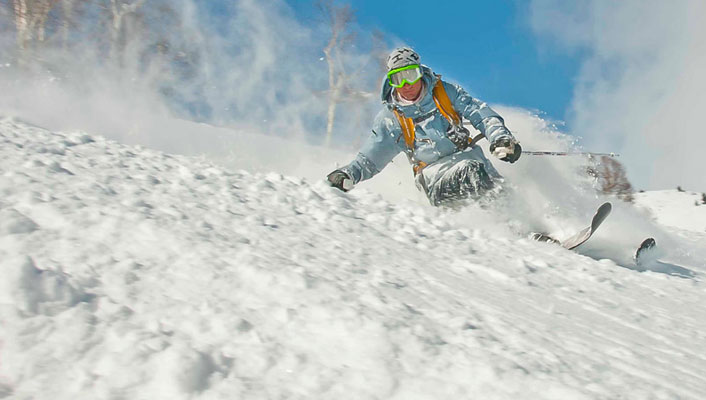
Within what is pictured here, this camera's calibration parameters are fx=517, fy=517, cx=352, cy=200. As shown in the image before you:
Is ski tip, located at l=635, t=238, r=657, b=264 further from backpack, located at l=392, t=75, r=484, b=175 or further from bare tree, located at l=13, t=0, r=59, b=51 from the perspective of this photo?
bare tree, located at l=13, t=0, r=59, b=51

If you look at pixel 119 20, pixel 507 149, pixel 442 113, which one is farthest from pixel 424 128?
pixel 119 20

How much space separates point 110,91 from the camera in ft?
37.4

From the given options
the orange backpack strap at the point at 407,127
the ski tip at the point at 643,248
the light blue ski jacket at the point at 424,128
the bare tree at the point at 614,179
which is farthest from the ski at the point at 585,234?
the bare tree at the point at 614,179

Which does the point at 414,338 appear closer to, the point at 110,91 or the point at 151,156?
the point at 151,156

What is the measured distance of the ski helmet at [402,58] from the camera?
4.46 meters

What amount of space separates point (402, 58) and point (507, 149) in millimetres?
1201

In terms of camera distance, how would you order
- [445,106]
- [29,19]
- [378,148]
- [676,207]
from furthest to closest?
[676,207], [29,19], [378,148], [445,106]

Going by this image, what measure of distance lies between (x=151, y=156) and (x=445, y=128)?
99.3 inches

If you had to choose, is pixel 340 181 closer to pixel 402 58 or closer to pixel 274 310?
pixel 402 58

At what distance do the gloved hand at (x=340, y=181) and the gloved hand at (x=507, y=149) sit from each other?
1232mm

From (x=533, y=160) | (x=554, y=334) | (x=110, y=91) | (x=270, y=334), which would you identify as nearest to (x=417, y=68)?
(x=533, y=160)

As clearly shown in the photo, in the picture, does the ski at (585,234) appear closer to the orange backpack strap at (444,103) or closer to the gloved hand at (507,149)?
the gloved hand at (507,149)

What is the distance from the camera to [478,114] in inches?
180

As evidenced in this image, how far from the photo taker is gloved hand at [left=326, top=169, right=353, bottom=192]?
444cm
